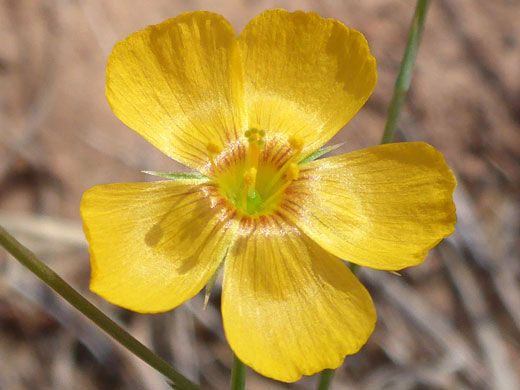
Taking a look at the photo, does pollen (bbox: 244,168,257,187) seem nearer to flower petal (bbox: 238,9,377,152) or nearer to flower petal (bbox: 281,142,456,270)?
flower petal (bbox: 281,142,456,270)

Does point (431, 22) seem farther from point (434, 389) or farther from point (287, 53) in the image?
point (287, 53)

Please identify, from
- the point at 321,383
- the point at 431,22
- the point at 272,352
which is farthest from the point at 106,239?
the point at 431,22

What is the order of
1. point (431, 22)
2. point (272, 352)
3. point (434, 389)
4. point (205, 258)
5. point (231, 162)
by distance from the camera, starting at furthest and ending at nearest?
point (431, 22), point (434, 389), point (231, 162), point (205, 258), point (272, 352)

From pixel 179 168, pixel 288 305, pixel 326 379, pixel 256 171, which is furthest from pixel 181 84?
pixel 179 168

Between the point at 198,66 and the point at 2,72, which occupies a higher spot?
the point at 198,66

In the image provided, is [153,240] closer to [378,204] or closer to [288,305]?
[288,305]

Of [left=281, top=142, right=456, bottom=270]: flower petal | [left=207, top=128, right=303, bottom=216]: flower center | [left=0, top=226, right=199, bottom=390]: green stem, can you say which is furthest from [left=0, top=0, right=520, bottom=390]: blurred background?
[left=0, top=226, right=199, bottom=390]: green stem

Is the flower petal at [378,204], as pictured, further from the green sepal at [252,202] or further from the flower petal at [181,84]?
the flower petal at [181,84]
